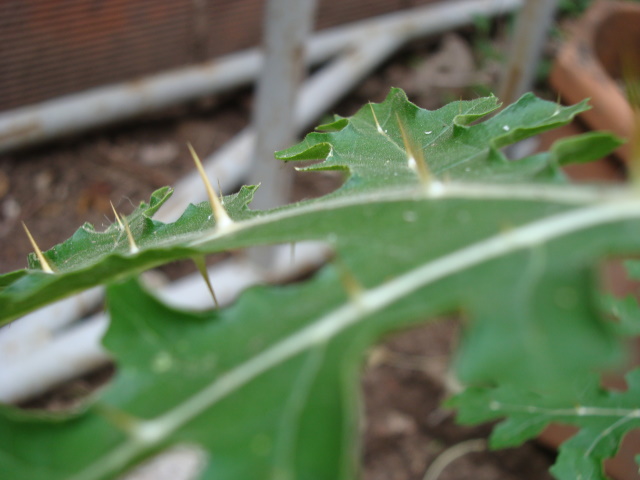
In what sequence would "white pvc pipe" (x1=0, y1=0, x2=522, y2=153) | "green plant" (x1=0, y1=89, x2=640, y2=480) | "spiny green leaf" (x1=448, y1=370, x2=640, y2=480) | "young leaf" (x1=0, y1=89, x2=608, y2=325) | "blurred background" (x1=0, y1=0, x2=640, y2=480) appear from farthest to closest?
1. "white pvc pipe" (x1=0, y1=0, x2=522, y2=153)
2. "blurred background" (x1=0, y1=0, x2=640, y2=480)
3. "spiny green leaf" (x1=448, y1=370, x2=640, y2=480)
4. "young leaf" (x1=0, y1=89, x2=608, y2=325)
5. "green plant" (x1=0, y1=89, x2=640, y2=480)

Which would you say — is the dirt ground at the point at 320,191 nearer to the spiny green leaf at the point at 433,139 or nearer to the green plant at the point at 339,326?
the spiny green leaf at the point at 433,139

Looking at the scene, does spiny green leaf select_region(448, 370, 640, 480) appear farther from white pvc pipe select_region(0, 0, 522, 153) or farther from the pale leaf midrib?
white pvc pipe select_region(0, 0, 522, 153)

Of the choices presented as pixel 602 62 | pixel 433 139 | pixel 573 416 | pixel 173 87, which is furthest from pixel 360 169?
pixel 173 87

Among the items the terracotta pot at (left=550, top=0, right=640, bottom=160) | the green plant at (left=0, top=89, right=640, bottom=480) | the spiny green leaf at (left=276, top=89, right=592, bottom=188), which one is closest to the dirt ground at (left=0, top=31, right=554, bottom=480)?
the terracotta pot at (left=550, top=0, right=640, bottom=160)

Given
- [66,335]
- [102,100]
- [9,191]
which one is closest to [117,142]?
[102,100]

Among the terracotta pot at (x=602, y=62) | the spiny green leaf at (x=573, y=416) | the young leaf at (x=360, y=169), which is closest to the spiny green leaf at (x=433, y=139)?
the young leaf at (x=360, y=169)
